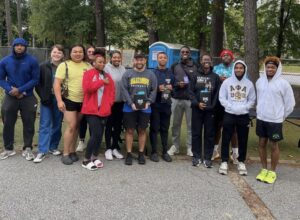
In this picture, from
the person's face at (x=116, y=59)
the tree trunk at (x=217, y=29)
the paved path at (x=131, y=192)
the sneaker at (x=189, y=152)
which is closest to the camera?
the paved path at (x=131, y=192)

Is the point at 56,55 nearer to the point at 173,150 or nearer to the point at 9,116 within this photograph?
the point at 9,116

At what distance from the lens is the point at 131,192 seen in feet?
15.5

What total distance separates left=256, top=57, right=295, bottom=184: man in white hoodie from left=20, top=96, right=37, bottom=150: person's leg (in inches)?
130

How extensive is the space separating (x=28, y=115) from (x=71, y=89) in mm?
854

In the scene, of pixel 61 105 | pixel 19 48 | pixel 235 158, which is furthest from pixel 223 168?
pixel 19 48

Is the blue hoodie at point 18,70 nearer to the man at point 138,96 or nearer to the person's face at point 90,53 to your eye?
the person's face at point 90,53

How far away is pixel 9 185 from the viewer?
4777 mm

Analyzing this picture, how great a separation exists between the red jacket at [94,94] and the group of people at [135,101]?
0.05 ft

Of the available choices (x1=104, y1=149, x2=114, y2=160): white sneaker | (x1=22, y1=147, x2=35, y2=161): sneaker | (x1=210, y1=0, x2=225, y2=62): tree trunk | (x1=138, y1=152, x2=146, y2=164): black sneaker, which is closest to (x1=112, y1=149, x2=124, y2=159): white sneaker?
(x1=104, y1=149, x2=114, y2=160): white sneaker

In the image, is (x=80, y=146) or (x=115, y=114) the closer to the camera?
(x=115, y=114)

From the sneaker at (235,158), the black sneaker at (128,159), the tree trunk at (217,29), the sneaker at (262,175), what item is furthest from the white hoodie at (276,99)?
the tree trunk at (217,29)

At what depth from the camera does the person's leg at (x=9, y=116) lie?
5.86 m

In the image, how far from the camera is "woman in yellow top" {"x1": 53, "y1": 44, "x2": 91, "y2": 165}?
18.3 feet

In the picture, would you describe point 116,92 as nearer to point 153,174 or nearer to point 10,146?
point 153,174
